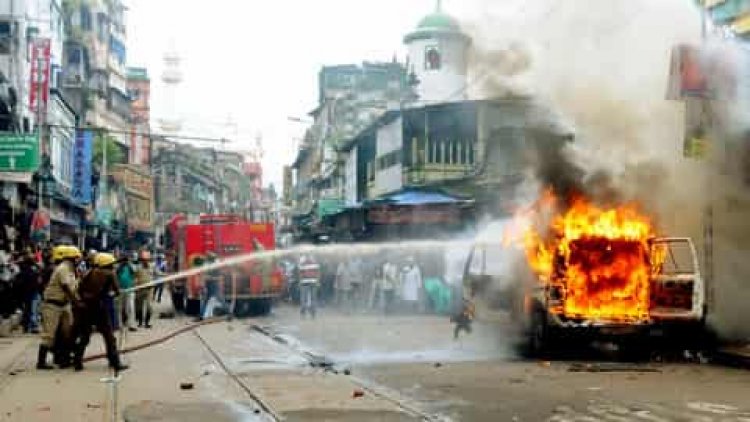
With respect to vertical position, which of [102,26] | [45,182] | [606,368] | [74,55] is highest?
[102,26]

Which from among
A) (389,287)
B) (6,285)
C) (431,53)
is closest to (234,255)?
(389,287)

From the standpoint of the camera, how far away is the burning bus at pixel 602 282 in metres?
16.4

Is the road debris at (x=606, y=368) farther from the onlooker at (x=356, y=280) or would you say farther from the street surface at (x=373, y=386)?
the onlooker at (x=356, y=280)

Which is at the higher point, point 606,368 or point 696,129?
point 696,129

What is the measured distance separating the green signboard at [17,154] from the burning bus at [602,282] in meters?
13.4

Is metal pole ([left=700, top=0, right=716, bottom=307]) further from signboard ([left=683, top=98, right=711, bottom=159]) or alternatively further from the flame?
the flame

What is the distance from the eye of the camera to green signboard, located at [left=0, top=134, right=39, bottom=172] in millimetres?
25891

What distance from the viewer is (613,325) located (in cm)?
1616

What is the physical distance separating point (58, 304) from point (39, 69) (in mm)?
21430

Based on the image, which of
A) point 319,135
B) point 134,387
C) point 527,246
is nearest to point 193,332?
point 527,246

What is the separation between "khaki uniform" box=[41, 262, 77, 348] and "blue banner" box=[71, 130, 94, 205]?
3260cm

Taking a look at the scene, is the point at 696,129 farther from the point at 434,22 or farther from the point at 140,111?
the point at 140,111

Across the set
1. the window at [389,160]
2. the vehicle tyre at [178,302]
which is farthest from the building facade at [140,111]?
the vehicle tyre at [178,302]

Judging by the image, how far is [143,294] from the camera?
25.2 meters
